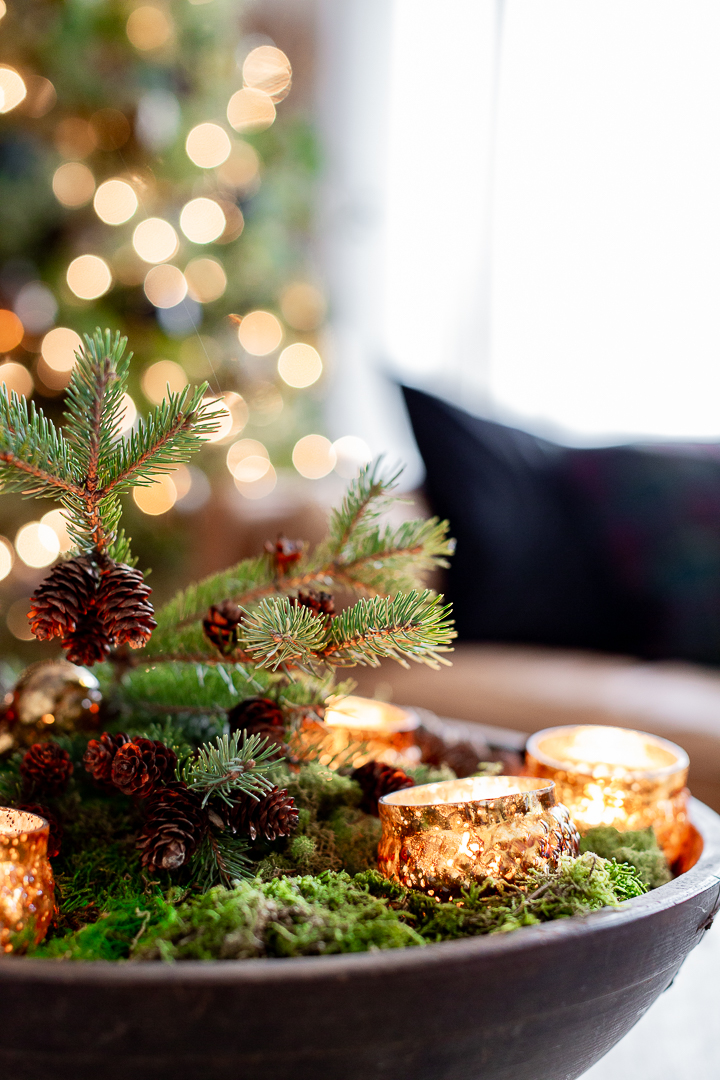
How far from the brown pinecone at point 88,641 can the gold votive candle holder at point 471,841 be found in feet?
0.59

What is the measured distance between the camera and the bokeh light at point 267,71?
2361 mm

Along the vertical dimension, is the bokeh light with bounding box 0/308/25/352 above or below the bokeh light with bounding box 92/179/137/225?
below

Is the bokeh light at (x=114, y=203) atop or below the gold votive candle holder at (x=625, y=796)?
atop

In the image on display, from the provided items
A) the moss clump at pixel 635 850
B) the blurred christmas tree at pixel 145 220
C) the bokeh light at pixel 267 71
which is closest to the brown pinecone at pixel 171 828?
the moss clump at pixel 635 850

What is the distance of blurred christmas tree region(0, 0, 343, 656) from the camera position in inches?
72.1

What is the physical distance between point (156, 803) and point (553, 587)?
1.12 metres

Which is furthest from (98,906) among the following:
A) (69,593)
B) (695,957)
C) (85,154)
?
(85,154)

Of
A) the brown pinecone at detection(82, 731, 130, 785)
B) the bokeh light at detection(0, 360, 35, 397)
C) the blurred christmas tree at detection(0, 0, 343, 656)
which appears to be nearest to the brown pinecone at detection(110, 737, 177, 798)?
the brown pinecone at detection(82, 731, 130, 785)

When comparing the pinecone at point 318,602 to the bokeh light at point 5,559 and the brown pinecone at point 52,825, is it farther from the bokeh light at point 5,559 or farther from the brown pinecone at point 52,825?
the bokeh light at point 5,559

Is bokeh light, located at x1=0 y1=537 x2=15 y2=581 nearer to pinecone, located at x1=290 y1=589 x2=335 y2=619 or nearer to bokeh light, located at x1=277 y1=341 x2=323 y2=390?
bokeh light, located at x1=277 y1=341 x2=323 y2=390

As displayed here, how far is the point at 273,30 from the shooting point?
2.87 m

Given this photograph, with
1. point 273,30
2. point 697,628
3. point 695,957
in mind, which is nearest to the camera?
point 695,957

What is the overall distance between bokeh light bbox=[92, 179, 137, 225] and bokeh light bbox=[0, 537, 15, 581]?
792 mm

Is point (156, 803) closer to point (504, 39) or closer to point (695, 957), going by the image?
point (695, 957)
